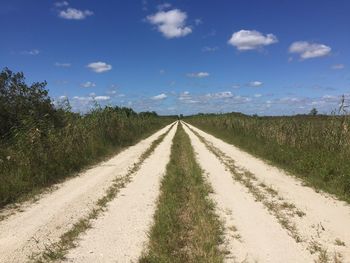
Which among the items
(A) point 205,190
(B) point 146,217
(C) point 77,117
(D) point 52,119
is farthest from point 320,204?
(C) point 77,117

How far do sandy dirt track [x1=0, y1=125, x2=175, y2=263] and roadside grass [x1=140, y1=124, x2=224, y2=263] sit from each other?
1699 millimetres

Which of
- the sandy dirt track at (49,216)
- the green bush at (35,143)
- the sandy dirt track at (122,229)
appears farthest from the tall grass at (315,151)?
the green bush at (35,143)

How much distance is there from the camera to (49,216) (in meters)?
8.41

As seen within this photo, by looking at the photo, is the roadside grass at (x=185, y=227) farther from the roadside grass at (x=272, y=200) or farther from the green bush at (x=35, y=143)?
the green bush at (x=35, y=143)

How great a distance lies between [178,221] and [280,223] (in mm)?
1916

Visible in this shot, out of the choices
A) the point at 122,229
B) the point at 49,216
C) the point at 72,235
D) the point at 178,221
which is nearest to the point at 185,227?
the point at 178,221

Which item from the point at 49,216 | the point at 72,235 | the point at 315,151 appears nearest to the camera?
the point at 72,235

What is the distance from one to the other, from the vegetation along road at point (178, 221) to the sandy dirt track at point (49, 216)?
0.06 ft

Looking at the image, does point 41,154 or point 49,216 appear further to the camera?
point 41,154

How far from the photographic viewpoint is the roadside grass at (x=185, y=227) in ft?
19.5

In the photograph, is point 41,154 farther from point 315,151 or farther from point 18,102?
point 315,151

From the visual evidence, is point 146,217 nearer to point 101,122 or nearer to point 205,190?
point 205,190

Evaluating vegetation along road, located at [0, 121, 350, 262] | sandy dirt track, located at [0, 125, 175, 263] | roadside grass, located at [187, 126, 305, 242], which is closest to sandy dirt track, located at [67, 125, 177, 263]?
vegetation along road, located at [0, 121, 350, 262]

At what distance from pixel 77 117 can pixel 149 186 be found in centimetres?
1174
